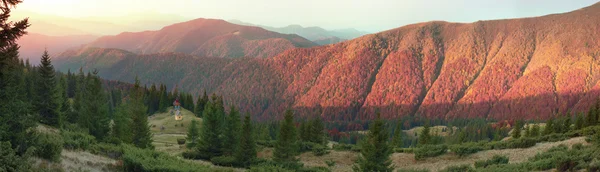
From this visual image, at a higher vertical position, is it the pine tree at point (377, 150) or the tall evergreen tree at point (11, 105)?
the tall evergreen tree at point (11, 105)

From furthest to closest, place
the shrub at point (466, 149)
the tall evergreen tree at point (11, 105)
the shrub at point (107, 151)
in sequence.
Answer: the shrub at point (466, 149), the shrub at point (107, 151), the tall evergreen tree at point (11, 105)

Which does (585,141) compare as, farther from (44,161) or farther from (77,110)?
(77,110)

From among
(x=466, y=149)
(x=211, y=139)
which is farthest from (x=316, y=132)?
(x=466, y=149)

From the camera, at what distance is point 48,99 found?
4500 cm

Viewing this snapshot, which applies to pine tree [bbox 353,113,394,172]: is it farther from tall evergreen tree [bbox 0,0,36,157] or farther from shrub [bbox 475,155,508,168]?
tall evergreen tree [bbox 0,0,36,157]

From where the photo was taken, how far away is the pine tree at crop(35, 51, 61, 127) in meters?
44.5

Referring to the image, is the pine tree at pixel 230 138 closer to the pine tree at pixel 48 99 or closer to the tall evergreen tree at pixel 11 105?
the pine tree at pixel 48 99

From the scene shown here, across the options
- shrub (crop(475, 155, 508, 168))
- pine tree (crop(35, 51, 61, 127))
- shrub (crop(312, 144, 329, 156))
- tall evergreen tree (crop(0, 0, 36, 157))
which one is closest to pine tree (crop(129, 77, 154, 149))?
pine tree (crop(35, 51, 61, 127))

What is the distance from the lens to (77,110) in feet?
185

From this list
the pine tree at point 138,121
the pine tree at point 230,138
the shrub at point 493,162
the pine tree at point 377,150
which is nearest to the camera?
the shrub at point 493,162

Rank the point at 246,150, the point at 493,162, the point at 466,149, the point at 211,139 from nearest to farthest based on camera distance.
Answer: the point at 493,162
the point at 466,149
the point at 246,150
the point at 211,139

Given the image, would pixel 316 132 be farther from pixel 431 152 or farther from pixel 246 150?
pixel 431 152

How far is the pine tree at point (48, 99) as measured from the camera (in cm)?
4447

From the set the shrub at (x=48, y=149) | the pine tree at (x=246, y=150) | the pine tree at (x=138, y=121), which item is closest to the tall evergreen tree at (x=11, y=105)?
the shrub at (x=48, y=149)
